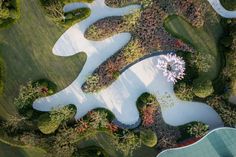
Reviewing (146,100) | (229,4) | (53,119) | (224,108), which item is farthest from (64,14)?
(224,108)

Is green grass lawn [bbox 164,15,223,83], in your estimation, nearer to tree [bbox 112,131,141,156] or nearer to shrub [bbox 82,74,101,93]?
shrub [bbox 82,74,101,93]

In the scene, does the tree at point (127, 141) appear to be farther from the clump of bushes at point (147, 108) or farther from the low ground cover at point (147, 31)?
the low ground cover at point (147, 31)

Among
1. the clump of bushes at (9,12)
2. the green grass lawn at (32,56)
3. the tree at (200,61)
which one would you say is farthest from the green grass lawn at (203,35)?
the clump of bushes at (9,12)

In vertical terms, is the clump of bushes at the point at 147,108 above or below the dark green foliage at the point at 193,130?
above

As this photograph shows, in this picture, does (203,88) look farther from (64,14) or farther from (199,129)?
(64,14)

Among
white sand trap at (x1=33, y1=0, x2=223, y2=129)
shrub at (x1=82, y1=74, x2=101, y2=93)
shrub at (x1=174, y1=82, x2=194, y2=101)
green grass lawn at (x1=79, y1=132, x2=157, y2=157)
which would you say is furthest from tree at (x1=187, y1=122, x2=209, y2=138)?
shrub at (x1=82, y1=74, x2=101, y2=93)

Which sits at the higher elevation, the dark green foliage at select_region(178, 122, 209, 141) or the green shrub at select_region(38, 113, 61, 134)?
the green shrub at select_region(38, 113, 61, 134)
